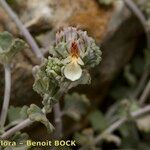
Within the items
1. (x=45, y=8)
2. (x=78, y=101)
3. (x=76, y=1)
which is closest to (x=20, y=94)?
(x=78, y=101)

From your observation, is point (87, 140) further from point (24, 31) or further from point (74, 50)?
point (74, 50)

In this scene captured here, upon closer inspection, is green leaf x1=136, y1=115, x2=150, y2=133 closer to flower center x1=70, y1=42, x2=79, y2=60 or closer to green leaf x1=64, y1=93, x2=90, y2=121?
green leaf x1=64, y1=93, x2=90, y2=121

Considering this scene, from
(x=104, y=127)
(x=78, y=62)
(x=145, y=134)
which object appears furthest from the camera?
(x=145, y=134)

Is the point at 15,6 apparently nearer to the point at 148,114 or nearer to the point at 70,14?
the point at 70,14

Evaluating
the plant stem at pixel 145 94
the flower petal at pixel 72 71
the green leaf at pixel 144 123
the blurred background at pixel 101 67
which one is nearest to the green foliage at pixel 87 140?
the blurred background at pixel 101 67

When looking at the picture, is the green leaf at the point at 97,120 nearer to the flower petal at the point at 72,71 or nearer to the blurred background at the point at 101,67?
the blurred background at the point at 101,67
